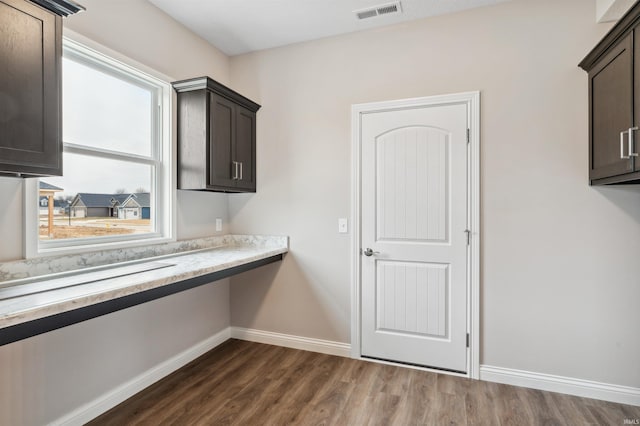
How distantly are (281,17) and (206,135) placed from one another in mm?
1142

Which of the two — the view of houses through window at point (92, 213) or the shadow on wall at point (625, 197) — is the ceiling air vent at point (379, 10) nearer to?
the shadow on wall at point (625, 197)

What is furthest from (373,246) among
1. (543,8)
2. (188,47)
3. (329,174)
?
(188,47)

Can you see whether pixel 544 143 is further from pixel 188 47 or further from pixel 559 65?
pixel 188 47

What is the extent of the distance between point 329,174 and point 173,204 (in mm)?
1346

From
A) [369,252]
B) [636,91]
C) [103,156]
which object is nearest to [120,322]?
[103,156]

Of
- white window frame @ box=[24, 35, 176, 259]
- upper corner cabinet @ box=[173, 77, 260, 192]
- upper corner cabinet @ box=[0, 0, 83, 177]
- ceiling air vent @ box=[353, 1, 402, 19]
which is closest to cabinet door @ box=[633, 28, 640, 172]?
ceiling air vent @ box=[353, 1, 402, 19]

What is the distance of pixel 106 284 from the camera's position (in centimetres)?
172

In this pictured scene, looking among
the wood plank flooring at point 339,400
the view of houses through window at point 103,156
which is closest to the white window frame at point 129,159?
the view of houses through window at point 103,156

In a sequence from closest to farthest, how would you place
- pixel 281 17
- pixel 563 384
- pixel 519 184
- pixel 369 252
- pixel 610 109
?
pixel 610 109 < pixel 563 384 < pixel 519 184 < pixel 281 17 < pixel 369 252

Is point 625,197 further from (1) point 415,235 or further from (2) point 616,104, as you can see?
(1) point 415,235

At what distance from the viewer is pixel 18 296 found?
4.84 ft

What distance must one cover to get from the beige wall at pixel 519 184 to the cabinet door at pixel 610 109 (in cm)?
13

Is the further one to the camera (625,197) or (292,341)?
(292,341)

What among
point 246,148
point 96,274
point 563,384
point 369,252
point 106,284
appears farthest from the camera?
point 246,148
